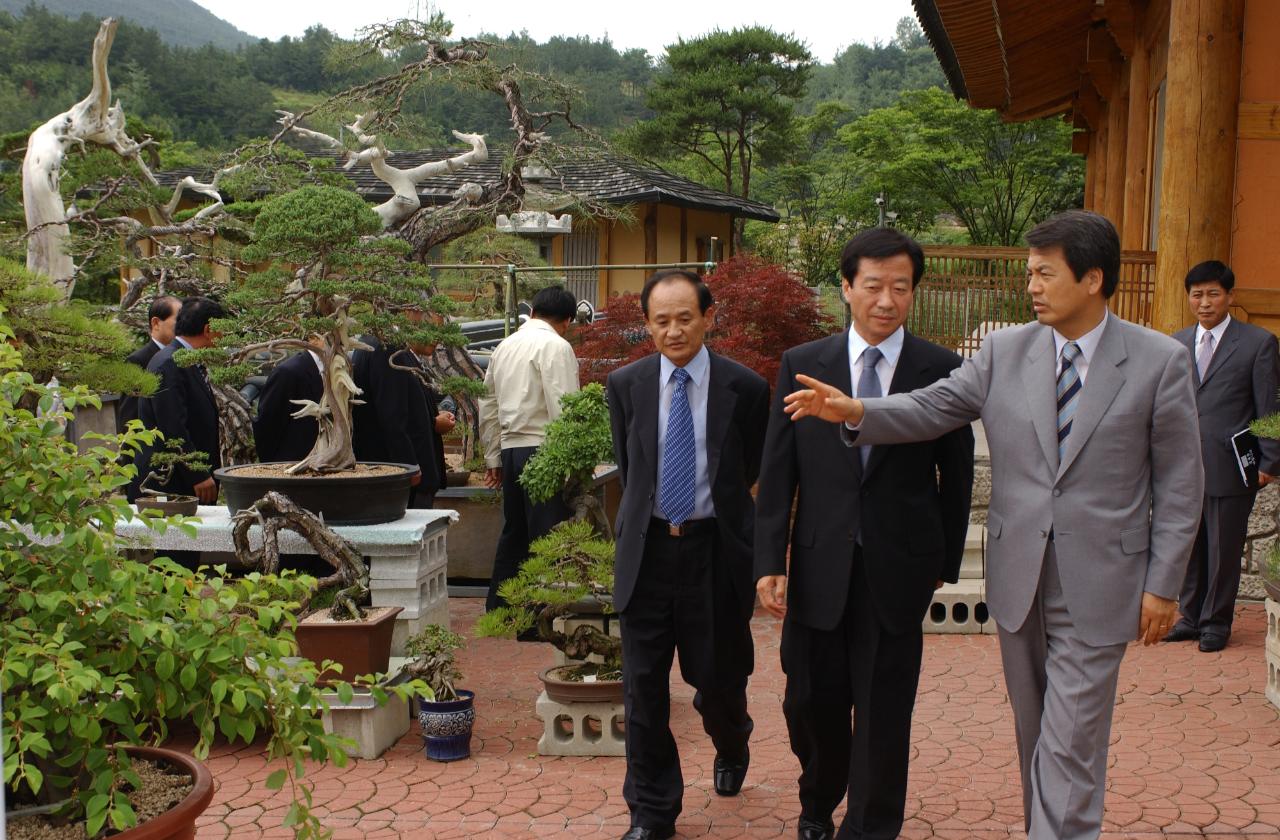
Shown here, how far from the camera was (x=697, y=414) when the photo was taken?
4.89m

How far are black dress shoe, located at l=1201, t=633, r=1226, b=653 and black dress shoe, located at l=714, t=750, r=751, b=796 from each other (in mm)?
3644

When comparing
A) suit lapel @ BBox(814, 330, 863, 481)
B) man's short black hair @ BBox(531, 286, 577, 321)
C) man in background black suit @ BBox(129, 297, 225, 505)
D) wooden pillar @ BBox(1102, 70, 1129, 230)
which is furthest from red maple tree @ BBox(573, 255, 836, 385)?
wooden pillar @ BBox(1102, 70, 1129, 230)

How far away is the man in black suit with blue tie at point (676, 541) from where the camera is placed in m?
4.70

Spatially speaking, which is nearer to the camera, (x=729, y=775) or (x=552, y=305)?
(x=729, y=775)

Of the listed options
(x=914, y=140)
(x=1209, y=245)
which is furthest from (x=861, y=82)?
(x=1209, y=245)

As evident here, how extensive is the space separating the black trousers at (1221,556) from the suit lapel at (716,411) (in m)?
3.93

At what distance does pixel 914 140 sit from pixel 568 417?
1105 inches

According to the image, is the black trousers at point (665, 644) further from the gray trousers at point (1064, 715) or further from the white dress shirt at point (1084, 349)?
the white dress shirt at point (1084, 349)

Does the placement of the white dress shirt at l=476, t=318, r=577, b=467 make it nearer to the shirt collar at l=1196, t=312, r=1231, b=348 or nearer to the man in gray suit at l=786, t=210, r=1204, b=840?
the shirt collar at l=1196, t=312, r=1231, b=348

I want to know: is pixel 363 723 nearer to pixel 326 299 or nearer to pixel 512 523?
pixel 326 299

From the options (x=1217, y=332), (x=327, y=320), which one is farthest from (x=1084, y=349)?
(x=1217, y=332)

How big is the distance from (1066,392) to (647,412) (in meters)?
1.51

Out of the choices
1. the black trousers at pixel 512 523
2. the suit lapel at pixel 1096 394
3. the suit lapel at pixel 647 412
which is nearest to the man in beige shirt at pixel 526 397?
the black trousers at pixel 512 523

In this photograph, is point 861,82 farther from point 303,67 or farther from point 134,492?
point 134,492
